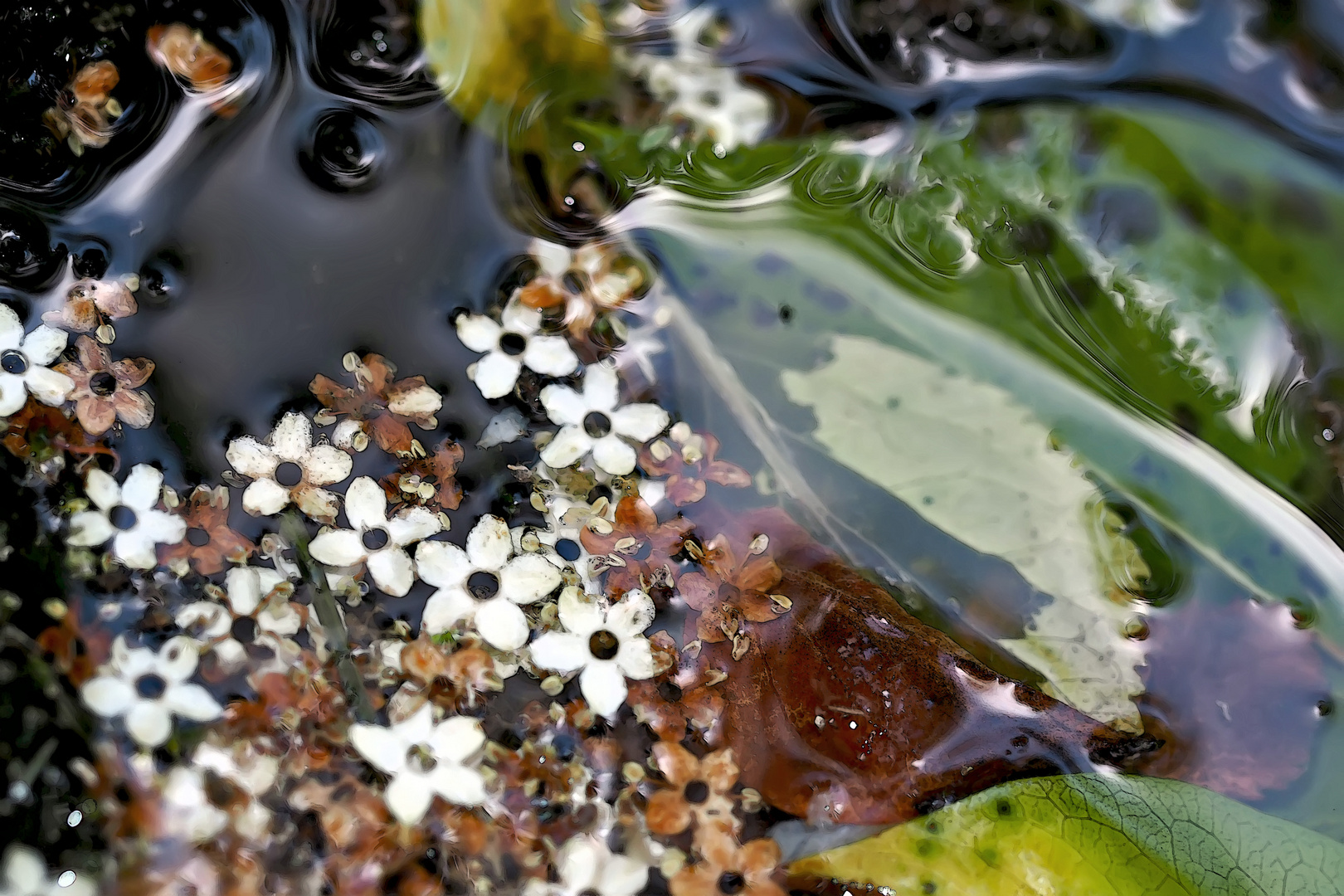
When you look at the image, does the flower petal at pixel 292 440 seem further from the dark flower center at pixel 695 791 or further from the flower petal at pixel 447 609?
the dark flower center at pixel 695 791

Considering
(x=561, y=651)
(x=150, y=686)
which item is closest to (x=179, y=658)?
(x=150, y=686)

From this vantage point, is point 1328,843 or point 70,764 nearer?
point 1328,843

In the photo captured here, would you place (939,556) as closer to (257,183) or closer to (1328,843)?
(1328,843)

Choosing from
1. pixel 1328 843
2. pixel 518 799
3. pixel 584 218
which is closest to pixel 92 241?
pixel 584 218

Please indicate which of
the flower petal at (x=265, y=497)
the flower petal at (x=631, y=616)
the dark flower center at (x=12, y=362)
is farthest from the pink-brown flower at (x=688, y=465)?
the dark flower center at (x=12, y=362)

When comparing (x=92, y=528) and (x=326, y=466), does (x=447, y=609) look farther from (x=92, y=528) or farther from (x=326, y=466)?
(x=92, y=528)

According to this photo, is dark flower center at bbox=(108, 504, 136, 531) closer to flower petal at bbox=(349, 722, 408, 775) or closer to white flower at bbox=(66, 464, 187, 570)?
white flower at bbox=(66, 464, 187, 570)
